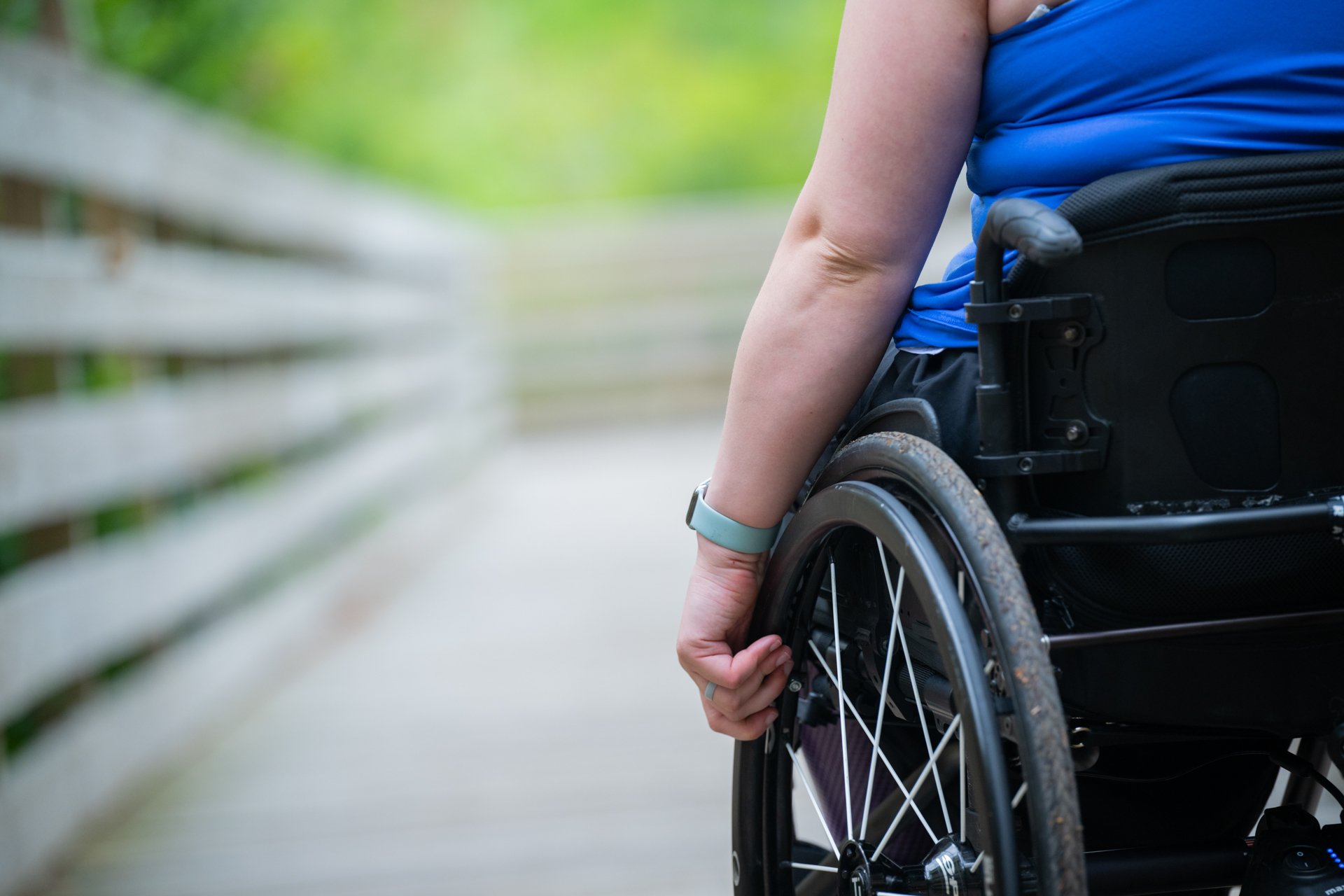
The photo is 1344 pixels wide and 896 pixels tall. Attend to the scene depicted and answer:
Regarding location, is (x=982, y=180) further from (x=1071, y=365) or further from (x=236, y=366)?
(x=236, y=366)

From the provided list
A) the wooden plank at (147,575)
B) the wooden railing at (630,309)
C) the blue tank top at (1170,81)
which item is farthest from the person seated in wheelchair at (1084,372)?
the wooden railing at (630,309)

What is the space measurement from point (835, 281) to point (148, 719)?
2.08 m

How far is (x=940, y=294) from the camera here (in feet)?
3.24

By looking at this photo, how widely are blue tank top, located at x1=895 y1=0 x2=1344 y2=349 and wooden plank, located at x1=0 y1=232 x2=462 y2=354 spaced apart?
5.81 ft

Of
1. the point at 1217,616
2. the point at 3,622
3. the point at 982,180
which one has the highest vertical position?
the point at 982,180

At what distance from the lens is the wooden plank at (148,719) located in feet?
6.75

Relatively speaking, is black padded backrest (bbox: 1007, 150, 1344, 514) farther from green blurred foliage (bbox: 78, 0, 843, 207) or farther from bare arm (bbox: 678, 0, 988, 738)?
green blurred foliage (bbox: 78, 0, 843, 207)

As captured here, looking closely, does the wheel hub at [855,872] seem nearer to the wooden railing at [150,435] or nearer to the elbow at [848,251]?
the elbow at [848,251]

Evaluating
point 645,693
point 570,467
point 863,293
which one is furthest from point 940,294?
point 570,467

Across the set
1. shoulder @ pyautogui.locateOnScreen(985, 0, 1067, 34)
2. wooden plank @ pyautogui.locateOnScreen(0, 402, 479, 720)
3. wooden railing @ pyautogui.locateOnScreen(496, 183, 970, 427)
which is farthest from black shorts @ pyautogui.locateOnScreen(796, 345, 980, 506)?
wooden railing @ pyautogui.locateOnScreen(496, 183, 970, 427)

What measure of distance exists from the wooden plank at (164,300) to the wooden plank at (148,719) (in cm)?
66

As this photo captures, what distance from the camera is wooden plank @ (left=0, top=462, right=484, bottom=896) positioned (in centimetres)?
206

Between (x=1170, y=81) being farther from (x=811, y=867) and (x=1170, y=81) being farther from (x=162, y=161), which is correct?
(x=162, y=161)

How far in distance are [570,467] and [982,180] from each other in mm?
6873
